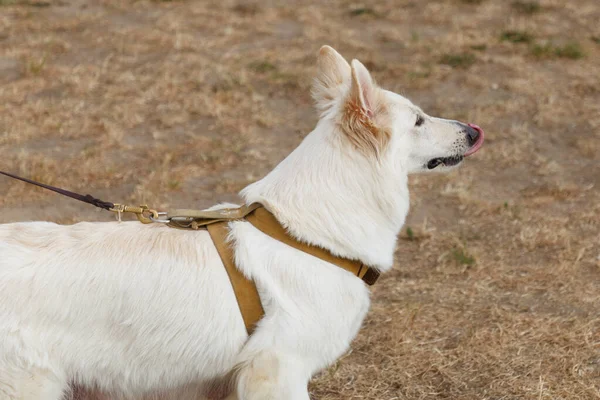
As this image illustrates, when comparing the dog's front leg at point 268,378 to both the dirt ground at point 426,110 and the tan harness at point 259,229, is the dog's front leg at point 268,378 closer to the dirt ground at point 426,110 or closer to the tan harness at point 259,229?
the tan harness at point 259,229

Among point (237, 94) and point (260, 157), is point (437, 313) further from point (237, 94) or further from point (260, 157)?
point (237, 94)

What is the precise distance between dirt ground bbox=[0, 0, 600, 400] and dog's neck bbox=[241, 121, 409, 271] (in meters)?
1.05

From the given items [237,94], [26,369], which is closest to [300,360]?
[26,369]

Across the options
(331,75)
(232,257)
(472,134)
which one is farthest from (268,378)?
(472,134)

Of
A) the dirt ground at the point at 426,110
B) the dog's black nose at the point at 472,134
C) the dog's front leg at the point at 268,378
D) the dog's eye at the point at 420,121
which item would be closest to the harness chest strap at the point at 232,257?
the dog's front leg at the point at 268,378

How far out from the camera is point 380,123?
3129 millimetres

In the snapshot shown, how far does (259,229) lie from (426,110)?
16.1ft

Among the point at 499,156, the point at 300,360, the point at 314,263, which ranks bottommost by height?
the point at 499,156

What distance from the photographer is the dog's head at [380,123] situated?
3059mm

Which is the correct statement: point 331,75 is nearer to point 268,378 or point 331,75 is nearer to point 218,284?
point 218,284

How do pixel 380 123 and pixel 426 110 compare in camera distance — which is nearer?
pixel 380 123

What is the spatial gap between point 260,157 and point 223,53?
2.62 meters

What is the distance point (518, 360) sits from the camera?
399cm

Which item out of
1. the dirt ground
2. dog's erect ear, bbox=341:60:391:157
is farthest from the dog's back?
the dirt ground
